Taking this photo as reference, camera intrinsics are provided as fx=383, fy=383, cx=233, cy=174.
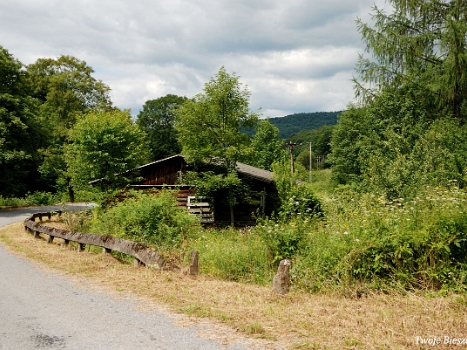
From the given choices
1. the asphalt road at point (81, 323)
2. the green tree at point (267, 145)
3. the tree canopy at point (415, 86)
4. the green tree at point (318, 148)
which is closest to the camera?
the asphalt road at point (81, 323)

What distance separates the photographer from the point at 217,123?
23453 mm

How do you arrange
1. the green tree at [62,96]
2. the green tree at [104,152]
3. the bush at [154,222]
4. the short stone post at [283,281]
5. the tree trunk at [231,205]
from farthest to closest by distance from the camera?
the green tree at [62,96], the tree trunk at [231,205], the green tree at [104,152], the bush at [154,222], the short stone post at [283,281]

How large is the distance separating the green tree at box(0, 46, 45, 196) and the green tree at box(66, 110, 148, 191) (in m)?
9.06

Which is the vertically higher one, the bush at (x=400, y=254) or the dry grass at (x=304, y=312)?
the bush at (x=400, y=254)

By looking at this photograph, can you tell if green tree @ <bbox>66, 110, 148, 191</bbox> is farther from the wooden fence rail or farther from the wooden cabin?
the wooden fence rail

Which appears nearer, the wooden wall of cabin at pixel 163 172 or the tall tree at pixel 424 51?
the tall tree at pixel 424 51

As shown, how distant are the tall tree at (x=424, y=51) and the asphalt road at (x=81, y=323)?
1856 cm

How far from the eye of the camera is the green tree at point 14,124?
29.1 meters

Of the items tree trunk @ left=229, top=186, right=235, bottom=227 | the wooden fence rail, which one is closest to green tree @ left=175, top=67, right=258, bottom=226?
tree trunk @ left=229, top=186, right=235, bottom=227

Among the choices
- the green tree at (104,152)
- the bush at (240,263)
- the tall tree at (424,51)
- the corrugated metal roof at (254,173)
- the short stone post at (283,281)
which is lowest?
the bush at (240,263)

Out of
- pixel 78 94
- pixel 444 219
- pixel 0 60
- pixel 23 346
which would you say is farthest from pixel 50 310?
pixel 78 94

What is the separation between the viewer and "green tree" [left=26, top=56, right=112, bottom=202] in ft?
131

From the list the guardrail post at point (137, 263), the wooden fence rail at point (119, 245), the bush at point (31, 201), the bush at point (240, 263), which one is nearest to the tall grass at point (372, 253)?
the bush at point (240, 263)

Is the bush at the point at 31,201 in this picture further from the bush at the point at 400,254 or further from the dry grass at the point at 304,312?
the bush at the point at 400,254
